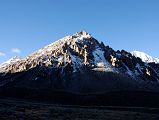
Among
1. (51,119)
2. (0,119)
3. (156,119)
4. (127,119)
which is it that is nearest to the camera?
(0,119)

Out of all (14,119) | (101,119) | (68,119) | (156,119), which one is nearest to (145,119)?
(156,119)

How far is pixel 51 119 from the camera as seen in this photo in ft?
218

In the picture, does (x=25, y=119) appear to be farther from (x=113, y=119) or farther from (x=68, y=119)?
(x=113, y=119)

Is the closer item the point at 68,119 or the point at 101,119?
the point at 68,119

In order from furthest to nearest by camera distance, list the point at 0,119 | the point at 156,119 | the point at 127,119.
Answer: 1. the point at 156,119
2. the point at 127,119
3. the point at 0,119

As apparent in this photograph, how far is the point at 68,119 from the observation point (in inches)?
2746

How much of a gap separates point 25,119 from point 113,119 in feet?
86.2

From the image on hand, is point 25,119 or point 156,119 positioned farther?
point 156,119

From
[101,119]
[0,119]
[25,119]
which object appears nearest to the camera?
[0,119]

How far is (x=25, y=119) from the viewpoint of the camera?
201ft

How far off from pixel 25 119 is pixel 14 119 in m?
2.97

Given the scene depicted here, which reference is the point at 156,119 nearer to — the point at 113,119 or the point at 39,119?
the point at 113,119

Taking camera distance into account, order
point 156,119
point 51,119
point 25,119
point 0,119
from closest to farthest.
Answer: point 0,119 → point 25,119 → point 51,119 → point 156,119

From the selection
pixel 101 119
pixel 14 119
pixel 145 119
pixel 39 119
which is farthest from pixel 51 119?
pixel 145 119
